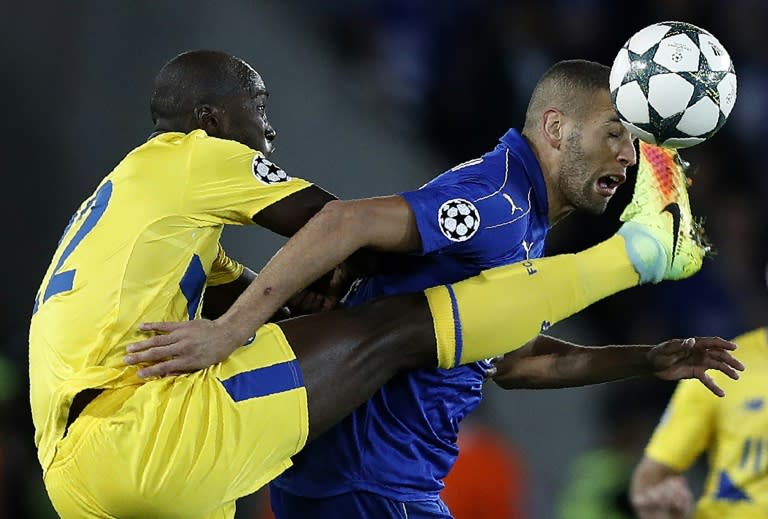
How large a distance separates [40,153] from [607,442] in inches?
130

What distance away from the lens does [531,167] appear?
3.72 meters

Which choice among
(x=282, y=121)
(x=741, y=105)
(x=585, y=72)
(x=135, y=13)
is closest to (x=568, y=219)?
(x=741, y=105)

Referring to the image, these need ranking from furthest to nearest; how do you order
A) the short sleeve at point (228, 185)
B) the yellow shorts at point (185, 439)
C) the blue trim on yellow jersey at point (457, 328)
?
the blue trim on yellow jersey at point (457, 328) < the short sleeve at point (228, 185) < the yellow shorts at point (185, 439)

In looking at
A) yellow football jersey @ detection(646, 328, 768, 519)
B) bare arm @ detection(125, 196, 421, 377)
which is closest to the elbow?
bare arm @ detection(125, 196, 421, 377)

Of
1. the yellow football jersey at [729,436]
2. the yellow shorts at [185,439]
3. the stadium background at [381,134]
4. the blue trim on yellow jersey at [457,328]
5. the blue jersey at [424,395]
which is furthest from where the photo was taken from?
the stadium background at [381,134]

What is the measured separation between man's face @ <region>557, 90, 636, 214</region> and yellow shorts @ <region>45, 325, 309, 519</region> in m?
1.05

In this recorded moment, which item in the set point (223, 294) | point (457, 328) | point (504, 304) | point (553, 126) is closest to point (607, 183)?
point (553, 126)

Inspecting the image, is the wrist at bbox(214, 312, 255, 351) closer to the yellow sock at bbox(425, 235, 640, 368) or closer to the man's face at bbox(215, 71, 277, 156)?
the yellow sock at bbox(425, 235, 640, 368)

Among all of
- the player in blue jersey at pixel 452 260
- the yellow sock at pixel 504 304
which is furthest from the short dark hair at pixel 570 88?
the yellow sock at pixel 504 304

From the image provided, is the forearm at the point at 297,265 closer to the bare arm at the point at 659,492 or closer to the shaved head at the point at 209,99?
the shaved head at the point at 209,99

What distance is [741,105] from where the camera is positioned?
6887 mm

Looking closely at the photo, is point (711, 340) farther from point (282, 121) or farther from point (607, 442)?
point (282, 121)

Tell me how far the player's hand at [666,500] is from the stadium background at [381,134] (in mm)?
1499

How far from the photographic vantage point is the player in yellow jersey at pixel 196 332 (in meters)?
3.14
